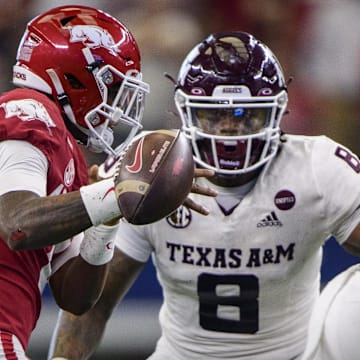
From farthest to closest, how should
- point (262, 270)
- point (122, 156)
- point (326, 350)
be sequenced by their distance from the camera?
point (262, 270), point (122, 156), point (326, 350)

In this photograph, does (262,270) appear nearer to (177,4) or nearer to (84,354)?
(84,354)

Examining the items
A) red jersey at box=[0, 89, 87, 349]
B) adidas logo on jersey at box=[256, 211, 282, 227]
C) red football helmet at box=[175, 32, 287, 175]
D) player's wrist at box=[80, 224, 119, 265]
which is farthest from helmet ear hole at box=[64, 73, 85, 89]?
adidas logo on jersey at box=[256, 211, 282, 227]

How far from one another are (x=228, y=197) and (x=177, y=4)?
2.19 metres

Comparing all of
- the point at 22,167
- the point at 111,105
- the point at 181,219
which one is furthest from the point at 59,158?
the point at 181,219

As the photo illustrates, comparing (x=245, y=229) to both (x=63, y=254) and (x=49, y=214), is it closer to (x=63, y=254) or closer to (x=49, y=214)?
(x=63, y=254)

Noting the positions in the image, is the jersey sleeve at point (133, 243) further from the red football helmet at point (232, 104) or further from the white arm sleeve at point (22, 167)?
the white arm sleeve at point (22, 167)

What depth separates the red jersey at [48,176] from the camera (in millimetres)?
2570

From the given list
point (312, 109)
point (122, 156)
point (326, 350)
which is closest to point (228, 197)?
point (122, 156)


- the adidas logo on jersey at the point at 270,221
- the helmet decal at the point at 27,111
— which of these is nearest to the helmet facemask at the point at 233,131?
the adidas logo on jersey at the point at 270,221

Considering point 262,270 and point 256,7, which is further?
point 256,7

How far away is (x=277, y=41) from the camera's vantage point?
532 cm

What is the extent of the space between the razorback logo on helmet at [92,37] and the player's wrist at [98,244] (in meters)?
0.44

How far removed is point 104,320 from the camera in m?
3.37

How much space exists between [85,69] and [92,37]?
0.29 ft
